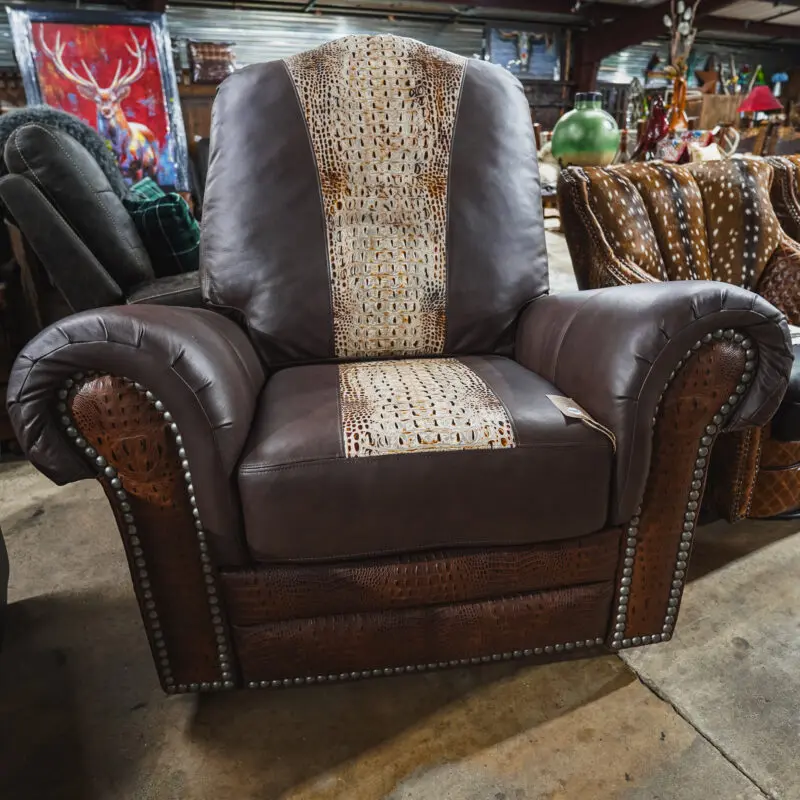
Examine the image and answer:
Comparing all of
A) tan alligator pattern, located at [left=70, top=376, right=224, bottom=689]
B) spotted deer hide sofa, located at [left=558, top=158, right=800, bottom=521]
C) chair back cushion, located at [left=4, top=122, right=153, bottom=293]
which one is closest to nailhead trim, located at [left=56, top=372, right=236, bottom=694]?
tan alligator pattern, located at [left=70, top=376, right=224, bottom=689]

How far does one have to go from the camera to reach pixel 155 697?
42.2 inches

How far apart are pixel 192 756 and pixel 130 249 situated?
66.0 inches

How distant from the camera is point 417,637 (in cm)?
102

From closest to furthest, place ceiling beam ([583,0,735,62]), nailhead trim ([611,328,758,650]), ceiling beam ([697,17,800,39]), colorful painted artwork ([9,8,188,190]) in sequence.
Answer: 1. nailhead trim ([611,328,758,650])
2. colorful painted artwork ([9,8,188,190])
3. ceiling beam ([583,0,735,62])
4. ceiling beam ([697,17,800,39])

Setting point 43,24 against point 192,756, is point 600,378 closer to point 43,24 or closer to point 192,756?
point 192,756

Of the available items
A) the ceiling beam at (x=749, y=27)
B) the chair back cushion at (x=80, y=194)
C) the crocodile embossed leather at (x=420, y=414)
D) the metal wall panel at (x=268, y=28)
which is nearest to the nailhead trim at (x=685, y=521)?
the crocodile embossed leather at (x=420, y=414)

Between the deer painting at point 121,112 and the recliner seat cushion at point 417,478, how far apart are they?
494cm

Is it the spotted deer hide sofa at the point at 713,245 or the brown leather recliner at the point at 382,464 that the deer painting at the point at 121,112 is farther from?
the spotted deer hide sofa at the point at 713,245

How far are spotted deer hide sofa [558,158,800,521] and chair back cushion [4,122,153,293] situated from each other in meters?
1.45

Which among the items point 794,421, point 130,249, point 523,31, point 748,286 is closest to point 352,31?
point 523,31

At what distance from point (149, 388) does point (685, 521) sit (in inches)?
34.9

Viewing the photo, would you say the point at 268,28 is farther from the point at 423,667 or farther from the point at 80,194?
the point at 423,667

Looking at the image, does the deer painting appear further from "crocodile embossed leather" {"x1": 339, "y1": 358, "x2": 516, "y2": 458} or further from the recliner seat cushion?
the recliner seat cushion

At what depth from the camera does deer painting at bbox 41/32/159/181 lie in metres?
4.79
